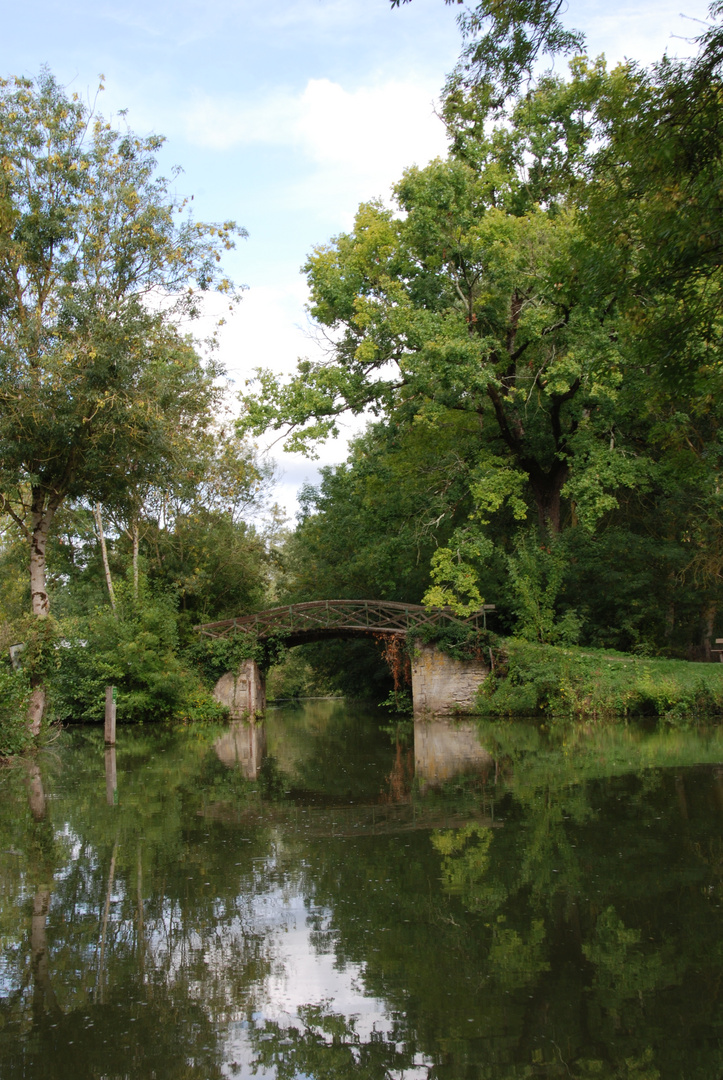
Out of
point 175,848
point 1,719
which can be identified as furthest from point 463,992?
point 1,719

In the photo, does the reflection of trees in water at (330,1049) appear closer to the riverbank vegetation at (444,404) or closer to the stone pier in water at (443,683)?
the riverbank vegetation at (444,404)

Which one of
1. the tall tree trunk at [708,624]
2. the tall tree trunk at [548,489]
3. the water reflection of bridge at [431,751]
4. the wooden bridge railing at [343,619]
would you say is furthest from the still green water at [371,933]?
the tall tree trunk at [708,624]

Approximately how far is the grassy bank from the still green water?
38.9ft

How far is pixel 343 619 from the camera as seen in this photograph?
94.2 feet

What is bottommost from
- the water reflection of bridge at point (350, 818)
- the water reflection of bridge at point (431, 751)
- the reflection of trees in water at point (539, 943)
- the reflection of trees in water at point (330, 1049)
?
the reflection of trees in water at point (330, 1049)

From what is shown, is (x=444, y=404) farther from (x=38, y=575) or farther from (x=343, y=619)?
(x=38, y=575)

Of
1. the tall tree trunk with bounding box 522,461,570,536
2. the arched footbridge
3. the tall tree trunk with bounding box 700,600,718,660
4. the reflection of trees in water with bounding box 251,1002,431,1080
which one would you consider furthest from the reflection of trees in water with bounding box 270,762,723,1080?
the tall tree trunk with bounding box 700,600,718,660

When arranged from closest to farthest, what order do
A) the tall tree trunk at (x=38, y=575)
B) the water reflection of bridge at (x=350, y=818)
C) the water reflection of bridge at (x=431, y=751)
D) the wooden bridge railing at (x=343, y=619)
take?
the water reflection of bridge at (x=350, y=818), the water reflection of bridge at (x=431, y=751), the tall tree trunk at (x=38, y=575), the wooden bridge railing at (x=343, y=619)

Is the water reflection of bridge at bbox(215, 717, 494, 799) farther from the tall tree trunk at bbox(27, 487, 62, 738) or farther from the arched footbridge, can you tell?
the tall tree trunk at bbox(27, 487, 62, 738)

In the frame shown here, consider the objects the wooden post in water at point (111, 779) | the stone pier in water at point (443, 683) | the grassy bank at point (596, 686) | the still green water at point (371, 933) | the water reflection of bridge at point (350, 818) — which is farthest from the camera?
the stone pier in water at point (443, 683)

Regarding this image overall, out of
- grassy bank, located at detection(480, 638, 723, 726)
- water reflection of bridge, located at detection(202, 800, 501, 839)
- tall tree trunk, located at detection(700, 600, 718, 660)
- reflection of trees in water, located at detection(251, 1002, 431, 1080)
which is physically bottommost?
reflection of trees in water, located at detection(251, 1002, 431, 1080)

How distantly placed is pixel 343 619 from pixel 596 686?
8.66m

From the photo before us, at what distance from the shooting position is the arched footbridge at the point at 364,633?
27078 millimetres

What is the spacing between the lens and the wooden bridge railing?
89.6 feet
